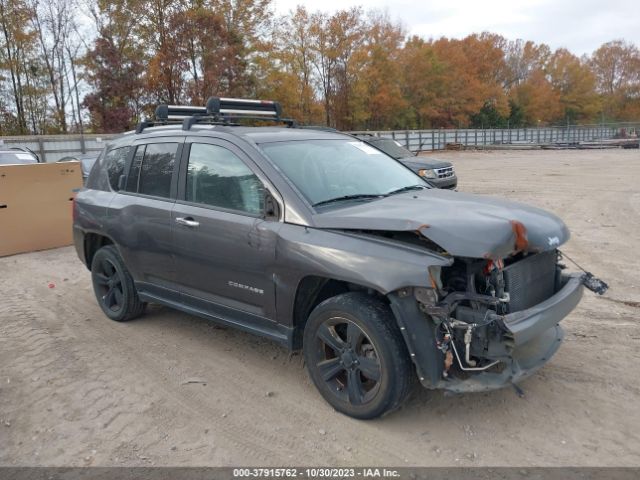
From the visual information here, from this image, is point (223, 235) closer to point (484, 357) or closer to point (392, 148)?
point (484, 357)

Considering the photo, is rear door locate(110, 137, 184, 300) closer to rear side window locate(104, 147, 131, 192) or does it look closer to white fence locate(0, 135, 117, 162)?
rear side window locate(104, 147, 131, 192)

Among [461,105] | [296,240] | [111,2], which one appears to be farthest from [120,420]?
[461,105]

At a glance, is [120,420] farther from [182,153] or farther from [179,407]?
[182,153]

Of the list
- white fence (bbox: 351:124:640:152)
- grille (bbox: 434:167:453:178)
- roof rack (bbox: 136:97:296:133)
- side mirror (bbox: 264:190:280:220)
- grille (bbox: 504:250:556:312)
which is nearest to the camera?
grille (bbox: 504:250:556:312)

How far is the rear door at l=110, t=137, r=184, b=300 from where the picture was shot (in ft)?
14.8

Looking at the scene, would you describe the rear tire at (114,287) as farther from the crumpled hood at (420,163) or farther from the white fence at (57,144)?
the white fence at (57,144)

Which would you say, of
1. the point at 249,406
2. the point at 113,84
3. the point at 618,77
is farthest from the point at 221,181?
the point at 618,77

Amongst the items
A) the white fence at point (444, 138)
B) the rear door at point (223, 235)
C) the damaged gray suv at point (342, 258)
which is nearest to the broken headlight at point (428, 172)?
the white fence at point (444, 138)

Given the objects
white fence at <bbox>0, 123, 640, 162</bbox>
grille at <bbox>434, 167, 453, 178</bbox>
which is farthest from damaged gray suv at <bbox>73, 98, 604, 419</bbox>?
white fence at <bbox>0, 123, 640, 162</bbox>

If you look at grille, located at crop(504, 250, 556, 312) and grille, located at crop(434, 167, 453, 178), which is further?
grille, located at crop(434, 167, 453, 178)

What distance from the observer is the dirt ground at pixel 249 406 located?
10.2 ft

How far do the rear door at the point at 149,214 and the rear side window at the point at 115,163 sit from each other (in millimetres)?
158

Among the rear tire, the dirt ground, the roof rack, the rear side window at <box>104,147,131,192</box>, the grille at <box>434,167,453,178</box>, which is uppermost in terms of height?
→ the roof rack

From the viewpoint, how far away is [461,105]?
5519 cm
